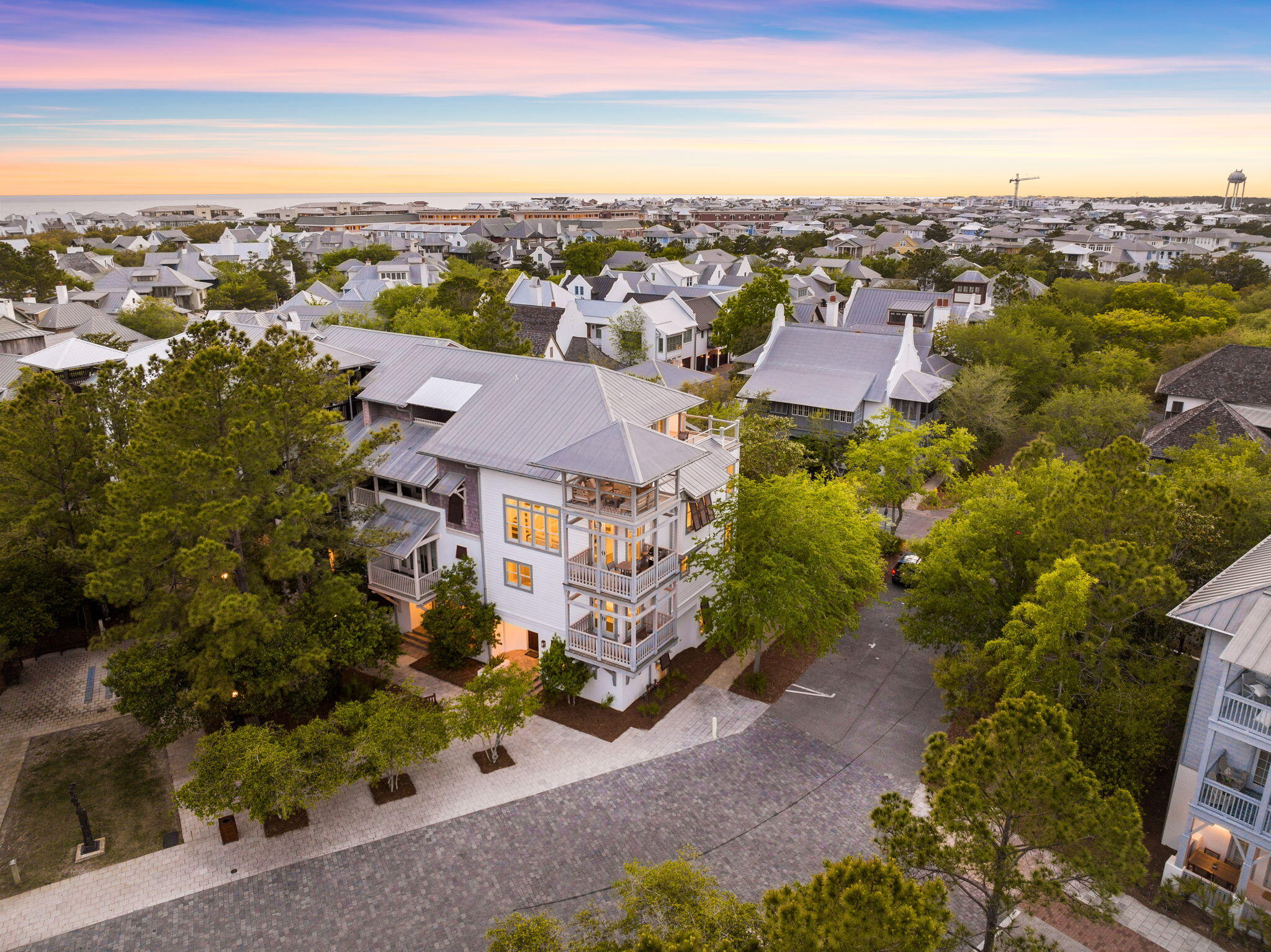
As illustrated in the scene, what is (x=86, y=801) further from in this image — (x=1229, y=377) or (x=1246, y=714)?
(x=1229, y=377)

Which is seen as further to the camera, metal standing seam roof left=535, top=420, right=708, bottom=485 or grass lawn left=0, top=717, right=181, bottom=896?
metal standing seam roof left=535, top=420, right=708, bottom=485

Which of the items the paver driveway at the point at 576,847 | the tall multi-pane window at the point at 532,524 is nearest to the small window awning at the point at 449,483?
the tall multi-pane window at the point at 532,524

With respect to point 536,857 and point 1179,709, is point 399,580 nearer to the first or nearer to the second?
point 536,857

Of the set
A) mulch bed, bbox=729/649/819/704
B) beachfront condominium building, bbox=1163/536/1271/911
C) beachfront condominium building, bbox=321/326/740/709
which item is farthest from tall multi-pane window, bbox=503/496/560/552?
beachfront condominium building, bbox=1163/536/1271/911

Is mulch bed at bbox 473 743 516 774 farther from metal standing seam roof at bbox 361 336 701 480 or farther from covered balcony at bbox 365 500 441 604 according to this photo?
metal standing seam roof at bbox 361 336 701 480

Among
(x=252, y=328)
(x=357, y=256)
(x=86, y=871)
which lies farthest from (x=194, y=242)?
(x=86, y=871)

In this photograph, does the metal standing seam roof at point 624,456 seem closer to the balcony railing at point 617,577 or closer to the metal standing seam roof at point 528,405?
the metal standing seam roof at point 528,405

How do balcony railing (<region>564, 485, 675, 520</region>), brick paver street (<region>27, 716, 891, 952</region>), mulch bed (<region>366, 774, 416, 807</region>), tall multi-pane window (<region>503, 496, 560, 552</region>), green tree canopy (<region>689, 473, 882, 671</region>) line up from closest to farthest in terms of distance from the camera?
brick paver street (<region>27, 716, 891, 952</region>) → mulch bed (<region>366, 774, 416, 807</region>) → balcony railing (<region>564, 485, 675, 520</region>) → green tree canopy (<region>689, 473, 882, 671</region>) → tall multi-pane window (<region>503, 496, 560, 552</region>)

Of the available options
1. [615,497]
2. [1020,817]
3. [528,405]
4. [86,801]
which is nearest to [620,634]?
[615,497]
